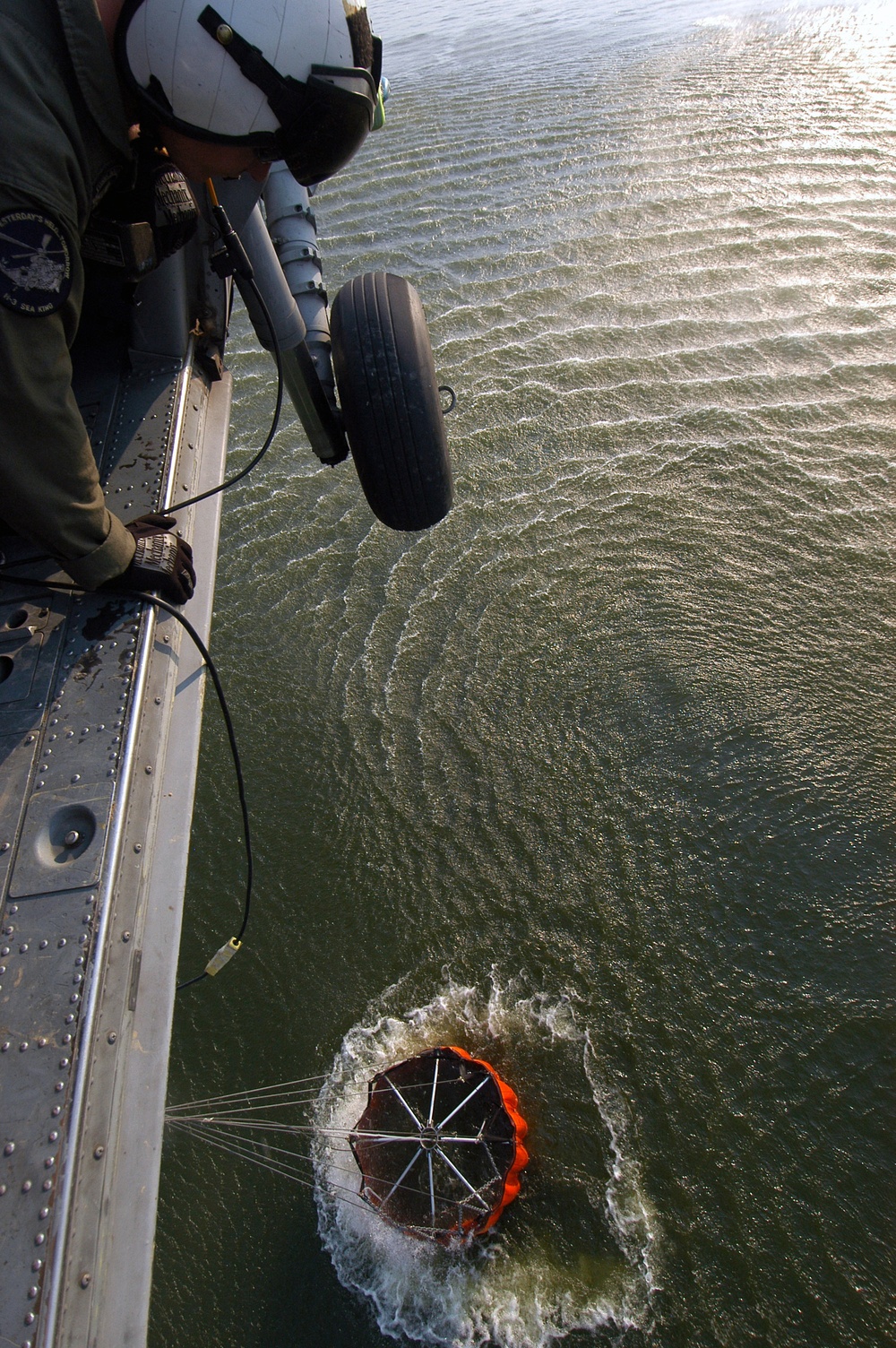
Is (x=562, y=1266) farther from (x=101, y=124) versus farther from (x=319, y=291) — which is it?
(x=319, y=291)

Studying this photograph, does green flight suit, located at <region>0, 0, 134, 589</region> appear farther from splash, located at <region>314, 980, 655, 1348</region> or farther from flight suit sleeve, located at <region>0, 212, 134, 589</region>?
splash, located at <region>314, 980, 655, 1348</region>

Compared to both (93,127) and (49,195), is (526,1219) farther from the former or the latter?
(93,127)

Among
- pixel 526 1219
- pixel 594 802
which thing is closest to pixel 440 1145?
pixel 526 1219

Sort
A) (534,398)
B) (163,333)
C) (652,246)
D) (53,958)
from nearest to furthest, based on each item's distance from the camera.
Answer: (53,958)
(163,333)
(534,398)
(652,246)

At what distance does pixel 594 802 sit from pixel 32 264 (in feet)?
8.93

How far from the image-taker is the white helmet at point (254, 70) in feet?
6.79

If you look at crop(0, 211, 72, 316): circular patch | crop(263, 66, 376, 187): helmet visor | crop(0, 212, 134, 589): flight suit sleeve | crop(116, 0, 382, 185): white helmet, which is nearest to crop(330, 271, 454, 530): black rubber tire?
crop(263, 66, 376, 187): helmet visor

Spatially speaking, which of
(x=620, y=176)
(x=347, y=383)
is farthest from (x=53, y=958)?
(x=620, y=176)

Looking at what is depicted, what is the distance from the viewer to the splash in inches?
99.7

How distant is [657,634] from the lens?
4.30m

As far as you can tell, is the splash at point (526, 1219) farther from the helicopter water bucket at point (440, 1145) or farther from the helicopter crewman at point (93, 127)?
the helicopter crewman at point (93, 127)

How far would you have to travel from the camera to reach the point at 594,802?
3.69 meters

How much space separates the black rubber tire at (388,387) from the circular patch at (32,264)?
1.04 meters

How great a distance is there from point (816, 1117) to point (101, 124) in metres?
3.47
